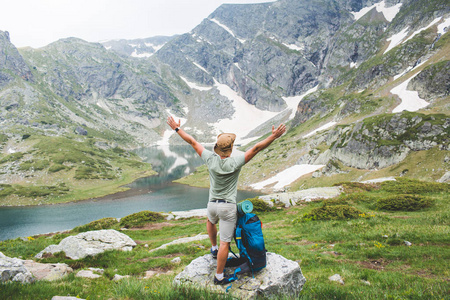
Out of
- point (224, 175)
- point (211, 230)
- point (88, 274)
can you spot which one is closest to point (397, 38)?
point (224, 175)

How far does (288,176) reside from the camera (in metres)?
84.6

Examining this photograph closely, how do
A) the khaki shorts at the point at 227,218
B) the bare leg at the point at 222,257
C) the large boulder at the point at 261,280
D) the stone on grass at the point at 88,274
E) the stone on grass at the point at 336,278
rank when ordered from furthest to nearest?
the stone on grass at the point at 88,274, the stone on grass at the point at 336,278, the khaki shorts at the point at 227,218, the bare leg at the point at 222,257, the large boulder at the point at 261,280

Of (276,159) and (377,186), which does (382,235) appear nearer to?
(377,186)

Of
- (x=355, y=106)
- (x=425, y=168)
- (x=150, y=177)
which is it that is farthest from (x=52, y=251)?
(x=150, y=177)

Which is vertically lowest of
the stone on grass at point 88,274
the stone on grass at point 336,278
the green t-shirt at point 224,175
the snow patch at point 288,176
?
the snow patch at point 288,176

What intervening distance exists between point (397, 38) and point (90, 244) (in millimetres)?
218965

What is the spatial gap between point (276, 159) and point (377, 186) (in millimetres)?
75117

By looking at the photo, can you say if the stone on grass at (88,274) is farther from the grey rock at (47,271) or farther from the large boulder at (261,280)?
the large boulder at (261,280)

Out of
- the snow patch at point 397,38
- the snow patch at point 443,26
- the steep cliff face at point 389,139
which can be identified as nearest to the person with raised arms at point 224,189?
the steep cliff face at point 389,139

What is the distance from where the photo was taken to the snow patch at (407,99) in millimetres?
78469

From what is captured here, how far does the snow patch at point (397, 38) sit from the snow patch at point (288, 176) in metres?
129

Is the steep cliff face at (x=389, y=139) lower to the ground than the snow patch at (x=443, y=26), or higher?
lower

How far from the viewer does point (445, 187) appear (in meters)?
24.1

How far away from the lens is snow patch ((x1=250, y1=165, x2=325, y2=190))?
79.8 m
